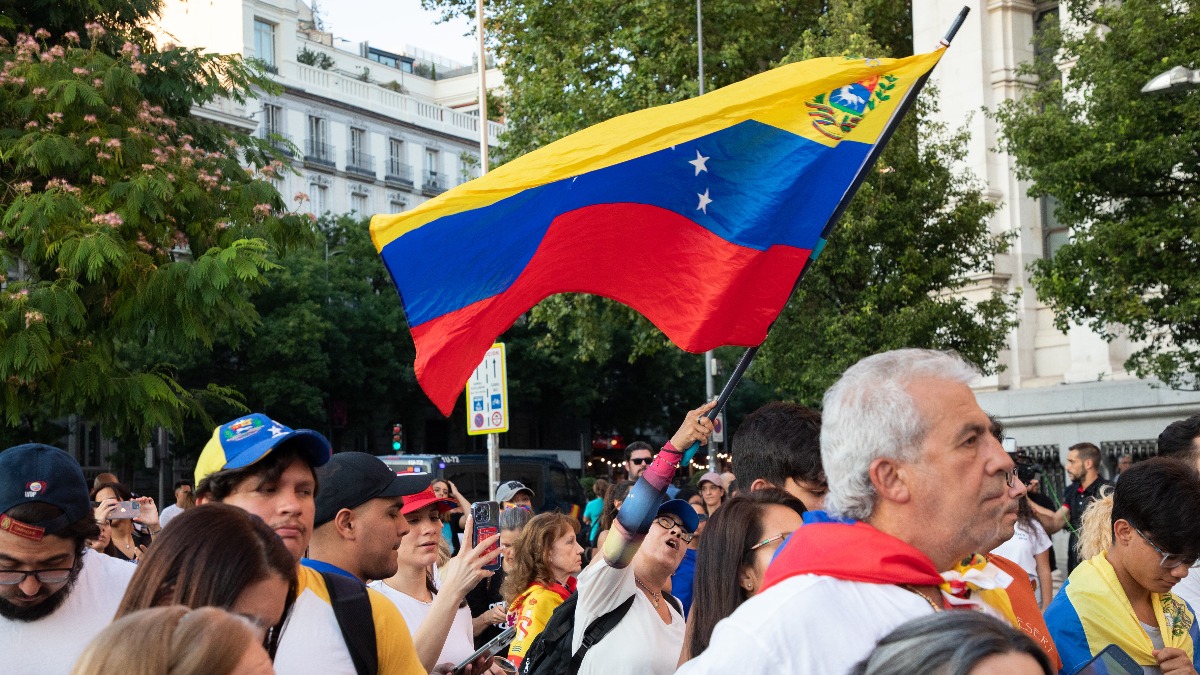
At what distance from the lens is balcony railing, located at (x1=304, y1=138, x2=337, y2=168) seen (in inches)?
2288

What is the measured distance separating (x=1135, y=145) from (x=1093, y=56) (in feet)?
4.15

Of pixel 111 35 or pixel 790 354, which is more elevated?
pixel 111 35

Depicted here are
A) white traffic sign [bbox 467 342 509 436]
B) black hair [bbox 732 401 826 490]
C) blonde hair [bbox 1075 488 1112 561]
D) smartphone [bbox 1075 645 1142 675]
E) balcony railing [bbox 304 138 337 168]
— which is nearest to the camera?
smartphone [bbox 1075 645 1142 675]

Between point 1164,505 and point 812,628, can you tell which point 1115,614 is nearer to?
point 1164,505

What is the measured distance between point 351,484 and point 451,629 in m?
1.16

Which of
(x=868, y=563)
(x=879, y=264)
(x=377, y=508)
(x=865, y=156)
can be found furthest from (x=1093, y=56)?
(x=868, y=563)

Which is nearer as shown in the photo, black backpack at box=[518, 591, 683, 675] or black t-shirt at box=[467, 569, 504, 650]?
black backpack at box=[518, 591, 683, 675]

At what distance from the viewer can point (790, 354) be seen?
22312 millimetres

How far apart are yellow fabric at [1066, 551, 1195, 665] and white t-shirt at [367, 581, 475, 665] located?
7.01 feet

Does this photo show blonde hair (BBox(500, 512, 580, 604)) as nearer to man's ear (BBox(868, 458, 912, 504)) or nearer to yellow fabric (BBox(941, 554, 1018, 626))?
yellow fabric (BBox(941, 554, 1018, 626))

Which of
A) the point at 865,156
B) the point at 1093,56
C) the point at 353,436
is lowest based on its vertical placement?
the point at 353,436

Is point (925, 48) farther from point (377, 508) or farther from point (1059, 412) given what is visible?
point (377, 508)

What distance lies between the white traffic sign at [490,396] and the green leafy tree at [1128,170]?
6.82 metres

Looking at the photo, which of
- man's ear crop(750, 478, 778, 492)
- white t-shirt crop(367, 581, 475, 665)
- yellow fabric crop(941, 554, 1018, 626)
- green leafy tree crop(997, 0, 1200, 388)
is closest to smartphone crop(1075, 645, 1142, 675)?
yellow fabric crop(941, 554, 1018, 626)
